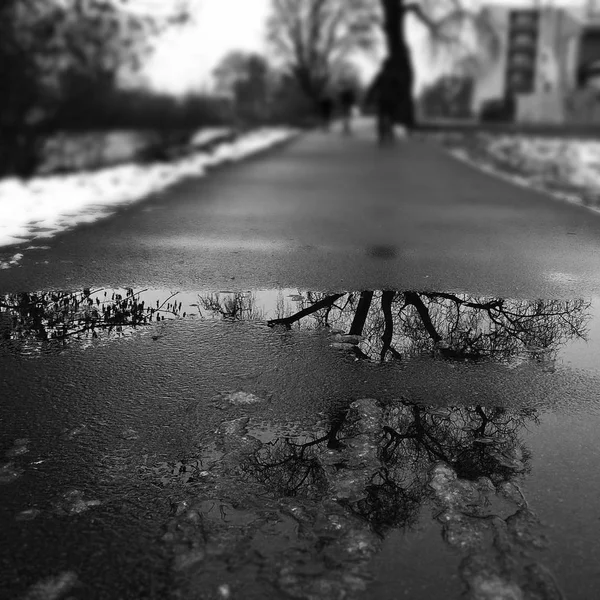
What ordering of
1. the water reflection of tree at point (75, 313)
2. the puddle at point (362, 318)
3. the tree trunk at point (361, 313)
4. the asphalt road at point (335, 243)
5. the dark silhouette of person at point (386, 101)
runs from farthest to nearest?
the dark silhouette of person at point (386, 101)
the asphalt road at point (335, 243)
the tree trunk at point (361, 313)
the water reflection of tree at point (75, 313)
the puddle at point (362, 318)

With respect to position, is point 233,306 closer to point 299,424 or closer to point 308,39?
point 299,424

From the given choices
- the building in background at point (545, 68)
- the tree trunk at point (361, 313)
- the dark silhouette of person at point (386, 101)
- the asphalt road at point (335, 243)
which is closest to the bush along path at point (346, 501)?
the tree trunk at point (361, 313)

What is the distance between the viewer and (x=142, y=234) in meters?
7.76

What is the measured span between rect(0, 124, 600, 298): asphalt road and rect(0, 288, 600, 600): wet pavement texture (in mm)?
946

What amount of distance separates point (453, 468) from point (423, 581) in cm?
73

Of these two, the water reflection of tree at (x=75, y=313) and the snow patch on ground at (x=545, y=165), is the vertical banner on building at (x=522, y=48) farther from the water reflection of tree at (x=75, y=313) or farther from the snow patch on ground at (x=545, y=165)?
the water reflection of tree at (x=75, y=313)

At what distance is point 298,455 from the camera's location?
2.90 metres

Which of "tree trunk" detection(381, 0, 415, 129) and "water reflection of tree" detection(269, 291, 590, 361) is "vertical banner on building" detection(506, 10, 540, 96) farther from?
"water reflection of tree" detection(269, 291, 590, 361)

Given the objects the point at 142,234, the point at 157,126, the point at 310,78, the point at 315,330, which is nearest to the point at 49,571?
the point at 315,330

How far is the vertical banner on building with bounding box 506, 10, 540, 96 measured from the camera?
320 feet

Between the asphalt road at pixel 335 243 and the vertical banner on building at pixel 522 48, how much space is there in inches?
3692

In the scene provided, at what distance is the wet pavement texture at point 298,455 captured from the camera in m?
2.21

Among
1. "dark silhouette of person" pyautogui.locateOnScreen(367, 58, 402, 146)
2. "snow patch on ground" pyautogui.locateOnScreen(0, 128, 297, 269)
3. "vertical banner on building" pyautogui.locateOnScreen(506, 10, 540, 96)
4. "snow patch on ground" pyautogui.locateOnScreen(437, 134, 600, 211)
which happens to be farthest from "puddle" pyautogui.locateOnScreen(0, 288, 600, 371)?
"vertical banner on building" pyautogui.locateOnScreen(506, 10, 540, 96)

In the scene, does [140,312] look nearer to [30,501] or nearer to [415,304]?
[415,304]
